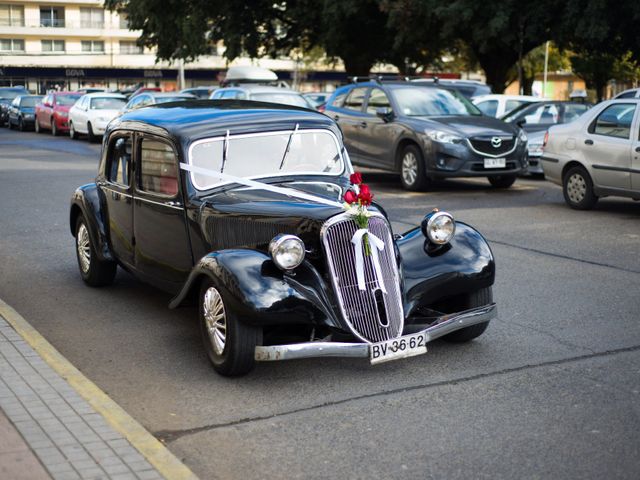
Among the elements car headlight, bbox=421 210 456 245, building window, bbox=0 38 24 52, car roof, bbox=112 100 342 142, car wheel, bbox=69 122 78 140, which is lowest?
car wheel, bbox=69 122 78 140

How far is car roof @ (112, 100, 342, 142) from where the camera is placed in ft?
25.0

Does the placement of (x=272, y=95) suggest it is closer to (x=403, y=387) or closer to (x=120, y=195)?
(x=120, y=195)

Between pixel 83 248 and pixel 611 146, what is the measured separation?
7.80 m

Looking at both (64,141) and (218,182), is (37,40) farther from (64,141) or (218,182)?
(218,182)

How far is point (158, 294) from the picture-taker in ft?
29.2

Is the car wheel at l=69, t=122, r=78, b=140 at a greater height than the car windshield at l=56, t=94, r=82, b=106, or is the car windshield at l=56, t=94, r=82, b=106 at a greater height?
the car windshield at l=56, t=94, r=82, b=106

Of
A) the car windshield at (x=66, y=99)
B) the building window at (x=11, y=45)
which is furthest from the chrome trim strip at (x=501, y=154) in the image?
the building window at (x=11, y=45)

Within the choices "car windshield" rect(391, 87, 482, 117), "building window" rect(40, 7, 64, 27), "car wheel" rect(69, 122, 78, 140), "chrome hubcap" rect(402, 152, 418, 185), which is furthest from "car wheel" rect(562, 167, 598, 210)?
"building window" rect(40, 7, 64, 27)

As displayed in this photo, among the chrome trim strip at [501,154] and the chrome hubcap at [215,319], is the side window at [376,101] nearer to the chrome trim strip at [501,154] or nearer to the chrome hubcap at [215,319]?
the chrome trim strip at [501,154]

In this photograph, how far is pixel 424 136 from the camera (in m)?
16.8

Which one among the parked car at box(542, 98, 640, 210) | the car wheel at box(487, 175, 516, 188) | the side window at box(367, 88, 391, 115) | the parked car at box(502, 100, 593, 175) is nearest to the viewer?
the parked car at box(542, 98, 640, 210)

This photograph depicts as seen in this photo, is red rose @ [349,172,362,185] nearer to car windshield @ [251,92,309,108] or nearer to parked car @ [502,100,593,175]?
parked car @ [502,100,593,175]

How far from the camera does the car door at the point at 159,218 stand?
7422 millimetres

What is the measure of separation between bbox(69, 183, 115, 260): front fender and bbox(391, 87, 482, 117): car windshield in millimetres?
9371
